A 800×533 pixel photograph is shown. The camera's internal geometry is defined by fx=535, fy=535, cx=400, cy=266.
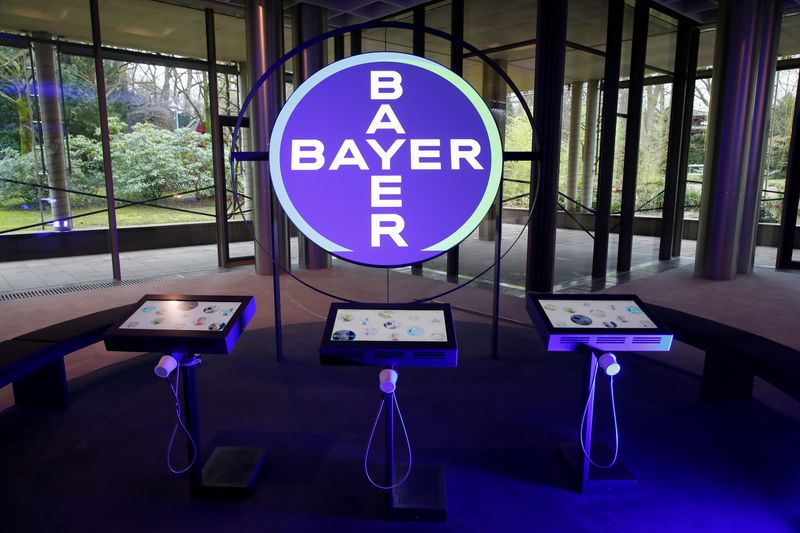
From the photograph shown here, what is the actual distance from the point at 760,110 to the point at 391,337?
6.91 metres

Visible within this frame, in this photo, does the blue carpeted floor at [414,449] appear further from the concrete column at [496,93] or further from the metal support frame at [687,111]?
the metal support frame at [687,111]

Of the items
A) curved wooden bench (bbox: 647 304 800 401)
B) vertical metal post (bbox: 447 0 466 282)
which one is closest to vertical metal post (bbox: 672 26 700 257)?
vertical metal post (bbox: 447 0 466 282)

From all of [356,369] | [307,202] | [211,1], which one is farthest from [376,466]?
[211,1]

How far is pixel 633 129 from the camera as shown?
281 inches

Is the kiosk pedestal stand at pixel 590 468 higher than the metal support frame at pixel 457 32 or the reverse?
the reverse

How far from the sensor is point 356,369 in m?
3.75

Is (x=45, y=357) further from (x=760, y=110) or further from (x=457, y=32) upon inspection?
(x=760, y=110)

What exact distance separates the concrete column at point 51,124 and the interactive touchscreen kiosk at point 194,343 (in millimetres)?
6810

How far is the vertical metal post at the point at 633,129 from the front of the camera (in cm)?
702


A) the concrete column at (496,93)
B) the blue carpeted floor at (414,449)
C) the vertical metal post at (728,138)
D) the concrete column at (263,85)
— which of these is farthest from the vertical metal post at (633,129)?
the concrete column at (263,85)

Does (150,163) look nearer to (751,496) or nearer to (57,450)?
(57,450)

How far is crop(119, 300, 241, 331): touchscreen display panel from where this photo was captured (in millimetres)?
2266

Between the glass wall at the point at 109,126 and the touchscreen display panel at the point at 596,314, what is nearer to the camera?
the touchscreen display panel at the point at 596,314

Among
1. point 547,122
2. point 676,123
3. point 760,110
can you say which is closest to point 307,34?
point 547,122
